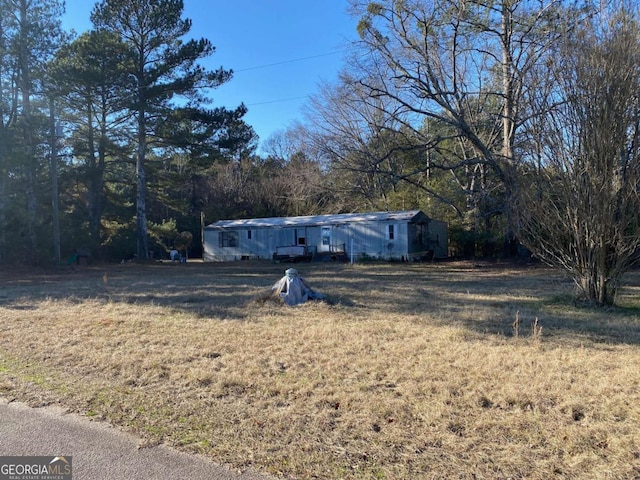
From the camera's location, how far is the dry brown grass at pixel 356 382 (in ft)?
9.16

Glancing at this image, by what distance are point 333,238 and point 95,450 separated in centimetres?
2057

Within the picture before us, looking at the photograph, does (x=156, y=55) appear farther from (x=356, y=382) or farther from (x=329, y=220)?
(x=356, y=382)

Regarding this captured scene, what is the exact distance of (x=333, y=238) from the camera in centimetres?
2330

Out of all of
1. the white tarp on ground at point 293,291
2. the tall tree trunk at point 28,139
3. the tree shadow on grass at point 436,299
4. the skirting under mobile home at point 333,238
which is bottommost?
the tree shadow on grass at point 436,299

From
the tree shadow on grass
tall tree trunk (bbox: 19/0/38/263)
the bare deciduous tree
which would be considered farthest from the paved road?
tall tree trunk (bbox: 19/0/38/263)

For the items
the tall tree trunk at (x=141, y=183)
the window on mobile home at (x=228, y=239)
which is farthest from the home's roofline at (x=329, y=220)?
the tall tree trunk at (x=141, y=183)

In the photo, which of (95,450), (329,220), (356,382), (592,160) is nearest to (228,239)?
(329,220)

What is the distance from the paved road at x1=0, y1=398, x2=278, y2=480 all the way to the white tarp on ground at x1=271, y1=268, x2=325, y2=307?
5.18 metres

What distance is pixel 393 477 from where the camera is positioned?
8.32 ft

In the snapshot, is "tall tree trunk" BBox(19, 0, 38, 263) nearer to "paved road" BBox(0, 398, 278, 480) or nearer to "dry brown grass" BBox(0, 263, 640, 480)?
"dry brown grass" BBox(0, 263, 640, 480)

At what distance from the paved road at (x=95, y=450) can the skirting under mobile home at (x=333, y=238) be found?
61.2 ft

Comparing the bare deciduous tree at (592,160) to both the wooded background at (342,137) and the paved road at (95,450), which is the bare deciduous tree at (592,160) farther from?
the paved road at (95,450)

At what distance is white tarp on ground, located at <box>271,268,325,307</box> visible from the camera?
8477mm

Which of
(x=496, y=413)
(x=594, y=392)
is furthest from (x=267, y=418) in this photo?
(x=594, y=392)
